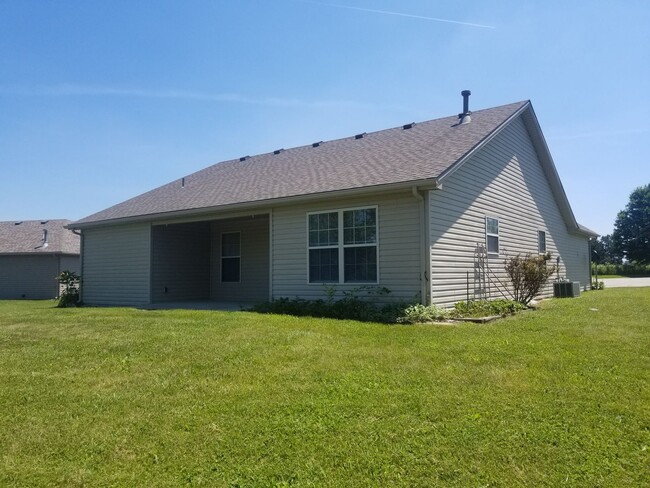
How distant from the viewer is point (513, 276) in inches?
478

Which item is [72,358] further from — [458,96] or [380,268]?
[458,96]

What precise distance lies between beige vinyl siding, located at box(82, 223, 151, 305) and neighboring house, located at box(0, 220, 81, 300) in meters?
9.52

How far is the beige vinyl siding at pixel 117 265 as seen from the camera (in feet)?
49.0

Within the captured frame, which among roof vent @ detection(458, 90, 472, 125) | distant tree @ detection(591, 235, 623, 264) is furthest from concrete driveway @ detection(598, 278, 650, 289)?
distant tree @ detection(591, 235, 623, 264)

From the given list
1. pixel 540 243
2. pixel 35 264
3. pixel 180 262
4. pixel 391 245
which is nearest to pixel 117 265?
pixel 180 262

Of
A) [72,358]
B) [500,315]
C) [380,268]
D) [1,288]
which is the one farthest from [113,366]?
[1,288]

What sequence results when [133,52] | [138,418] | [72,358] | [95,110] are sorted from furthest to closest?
[95,110], [133,52], [72,358], [138,418]

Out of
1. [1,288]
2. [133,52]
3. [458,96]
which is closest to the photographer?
[133,52]

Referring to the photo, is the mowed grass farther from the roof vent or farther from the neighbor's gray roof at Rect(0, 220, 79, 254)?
the neighbor's gray roof at Rect(0, 220, 79, 254)

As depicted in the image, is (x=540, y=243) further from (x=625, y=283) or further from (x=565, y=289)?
(x=625, y=283)

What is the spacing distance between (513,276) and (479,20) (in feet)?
19.9

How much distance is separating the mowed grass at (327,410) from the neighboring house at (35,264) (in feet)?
66.3

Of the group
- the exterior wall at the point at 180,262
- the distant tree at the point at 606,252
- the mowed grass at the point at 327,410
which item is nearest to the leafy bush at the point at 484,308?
the mowed grass at the point at 327,410

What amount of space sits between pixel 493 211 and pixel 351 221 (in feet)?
14.4
